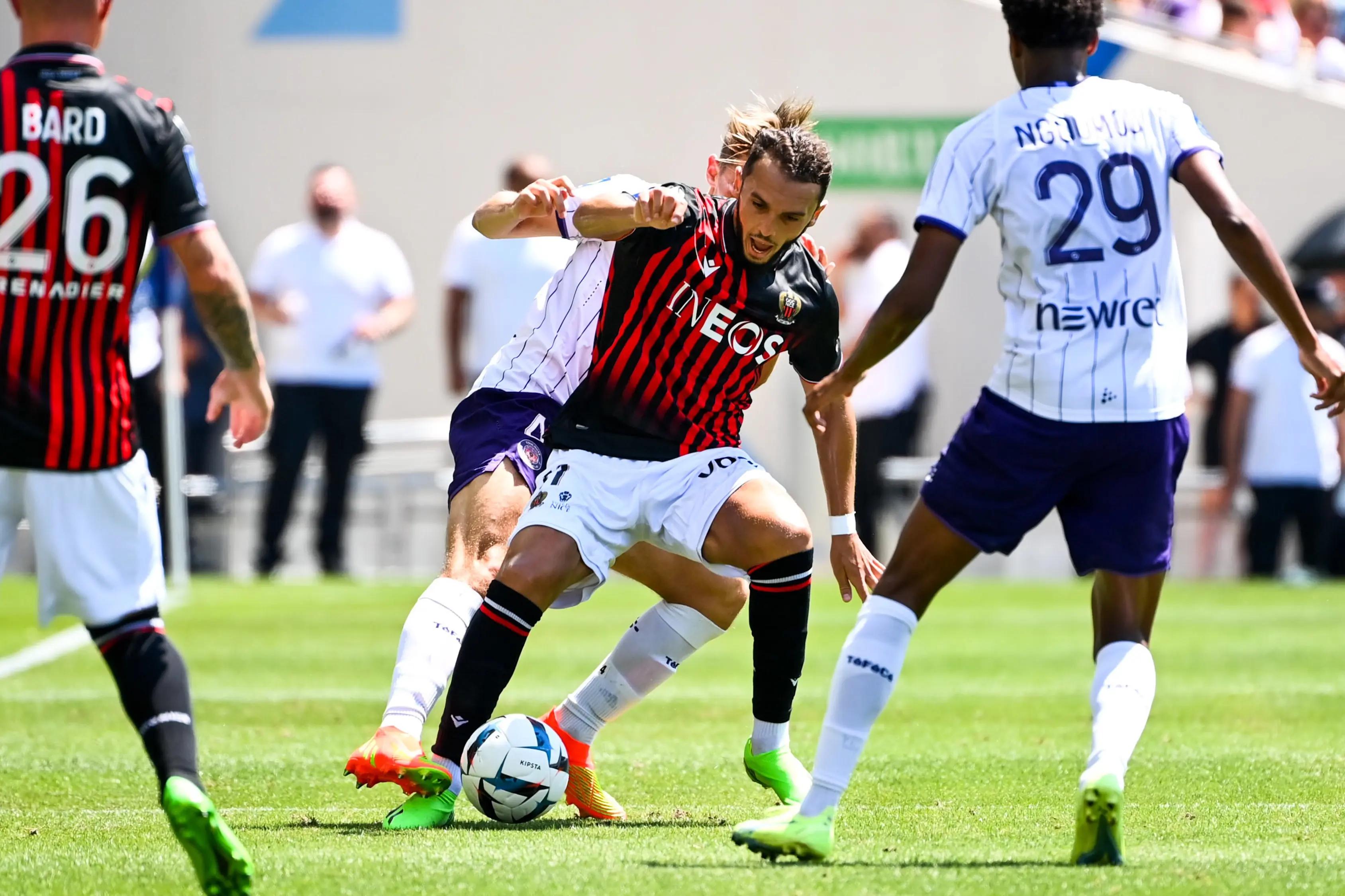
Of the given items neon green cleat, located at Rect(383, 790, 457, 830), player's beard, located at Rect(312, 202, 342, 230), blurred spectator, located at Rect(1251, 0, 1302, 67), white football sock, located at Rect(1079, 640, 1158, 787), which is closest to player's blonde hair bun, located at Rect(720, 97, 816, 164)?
white football sock, located at Rect(1079, 640, 1158, 787)

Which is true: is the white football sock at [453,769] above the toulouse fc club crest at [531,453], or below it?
below

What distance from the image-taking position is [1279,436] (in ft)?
54.2

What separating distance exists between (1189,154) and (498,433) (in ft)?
8.30

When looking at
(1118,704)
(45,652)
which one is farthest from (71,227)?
(45,652)

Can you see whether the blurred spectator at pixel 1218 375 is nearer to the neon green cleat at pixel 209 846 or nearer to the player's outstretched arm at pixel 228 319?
the player's outstretched arm at pixel 228 319

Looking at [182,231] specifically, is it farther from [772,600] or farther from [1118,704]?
[1118,704]

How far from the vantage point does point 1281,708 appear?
9.21 metres

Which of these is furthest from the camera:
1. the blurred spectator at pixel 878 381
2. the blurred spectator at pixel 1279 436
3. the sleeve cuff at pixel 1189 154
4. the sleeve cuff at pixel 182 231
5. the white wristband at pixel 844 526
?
the blurred spectator at pixel 878 381

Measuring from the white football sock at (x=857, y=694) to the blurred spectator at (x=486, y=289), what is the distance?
28.1ft

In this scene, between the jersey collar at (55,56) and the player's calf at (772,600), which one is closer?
the jersey collar at (55,56)

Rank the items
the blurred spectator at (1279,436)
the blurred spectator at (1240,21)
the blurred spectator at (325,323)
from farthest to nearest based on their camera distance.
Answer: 1. the blurred spectator at (1240,21)
2. the blurred spectator at (1279,436)
3. the blurred spectator at (325,323)

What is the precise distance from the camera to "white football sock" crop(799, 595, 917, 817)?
5.03 metres

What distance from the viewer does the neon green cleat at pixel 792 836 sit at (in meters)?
4.99

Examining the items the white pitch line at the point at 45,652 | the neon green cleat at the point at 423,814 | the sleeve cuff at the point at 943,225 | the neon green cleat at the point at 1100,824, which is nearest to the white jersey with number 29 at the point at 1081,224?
the sleeve cuff at the point at 943,225
